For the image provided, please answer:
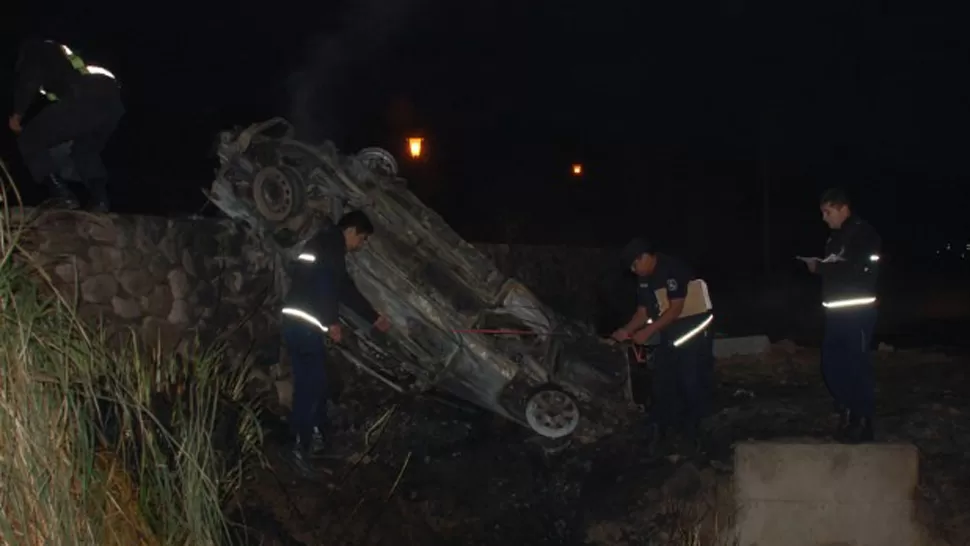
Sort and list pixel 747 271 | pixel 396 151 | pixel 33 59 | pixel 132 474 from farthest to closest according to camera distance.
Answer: pixel 747 271
pixel 396 151
pixel 33 59
pixel 132 474

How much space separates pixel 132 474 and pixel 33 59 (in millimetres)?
3593

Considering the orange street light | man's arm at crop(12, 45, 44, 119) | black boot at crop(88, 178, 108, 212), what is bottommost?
black boot at crop(88, 178, 108, 212)

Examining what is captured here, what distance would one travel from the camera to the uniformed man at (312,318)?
275 inches

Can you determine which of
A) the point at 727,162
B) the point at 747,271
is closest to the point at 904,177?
the point at 727,162

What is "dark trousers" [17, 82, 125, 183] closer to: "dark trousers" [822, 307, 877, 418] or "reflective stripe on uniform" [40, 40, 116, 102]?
A: "reflective stripe on uniform" [40, 40, 116, 102]

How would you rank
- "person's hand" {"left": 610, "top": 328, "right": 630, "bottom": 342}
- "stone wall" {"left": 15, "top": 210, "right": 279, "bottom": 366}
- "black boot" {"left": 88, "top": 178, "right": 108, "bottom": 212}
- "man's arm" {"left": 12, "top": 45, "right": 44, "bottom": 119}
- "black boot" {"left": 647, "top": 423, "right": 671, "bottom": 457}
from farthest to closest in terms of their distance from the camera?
"person's hand" {"left": 610, "top": 328, "right": 630, "bottom": 342}, "black boot" {"left": 647, "top": 423, "right": 671, "bottom": 457}, "black boot" {"left": 88, "top": 178, "right": 108, "bottom": 212}, "man's arm" {"left": 12, "top": 45, "right": 44, "bottom": 119}, "stone wall" {"left": 15, "top": 210, "right": 279, "bottom": 366}

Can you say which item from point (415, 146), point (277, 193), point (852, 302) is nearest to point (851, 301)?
point (852, 302)

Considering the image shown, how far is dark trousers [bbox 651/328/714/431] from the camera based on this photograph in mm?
7398

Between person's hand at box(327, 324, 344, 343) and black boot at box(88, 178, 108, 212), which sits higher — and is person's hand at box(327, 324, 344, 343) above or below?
below

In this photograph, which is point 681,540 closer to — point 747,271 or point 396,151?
point 396,151

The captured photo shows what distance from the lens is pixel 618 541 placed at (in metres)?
6.40

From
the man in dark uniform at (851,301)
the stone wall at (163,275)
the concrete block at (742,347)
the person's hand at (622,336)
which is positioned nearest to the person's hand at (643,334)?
the person's hand at (622,336)

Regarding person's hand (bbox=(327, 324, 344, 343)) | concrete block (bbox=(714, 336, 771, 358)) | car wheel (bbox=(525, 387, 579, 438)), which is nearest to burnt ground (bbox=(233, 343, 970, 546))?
car wheel (bbox=(525, 387, 579, 438))

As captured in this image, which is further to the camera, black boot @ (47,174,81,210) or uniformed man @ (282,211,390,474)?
uniformed man @ (282,211,390,474)
